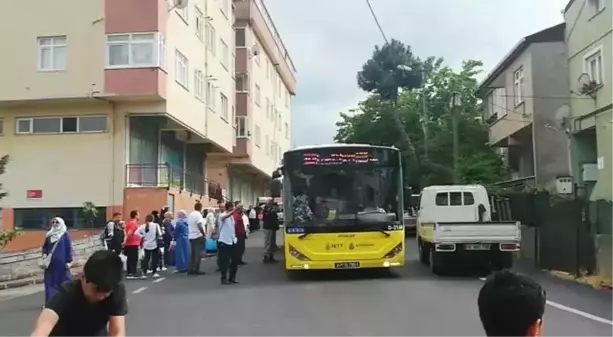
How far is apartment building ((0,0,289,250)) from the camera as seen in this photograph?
31.2 metres

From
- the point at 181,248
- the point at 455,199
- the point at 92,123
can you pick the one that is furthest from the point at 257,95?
the point at 181,248

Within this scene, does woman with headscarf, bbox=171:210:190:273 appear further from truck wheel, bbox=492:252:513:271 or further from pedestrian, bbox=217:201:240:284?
truck wheel, bbox=492:252:513:271

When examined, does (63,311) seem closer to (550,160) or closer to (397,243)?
(397,243)

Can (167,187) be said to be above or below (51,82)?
below

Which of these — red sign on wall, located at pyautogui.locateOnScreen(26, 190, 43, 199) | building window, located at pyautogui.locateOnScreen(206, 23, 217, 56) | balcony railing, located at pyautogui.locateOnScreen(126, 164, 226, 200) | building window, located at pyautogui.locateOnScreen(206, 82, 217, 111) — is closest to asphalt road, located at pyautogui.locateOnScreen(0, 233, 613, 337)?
balcony railing, located at pyautogui.locateOnScreen(126, 164, 226, 200)

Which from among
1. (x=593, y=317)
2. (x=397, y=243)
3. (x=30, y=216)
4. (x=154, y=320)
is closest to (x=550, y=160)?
(x=397, y=243)

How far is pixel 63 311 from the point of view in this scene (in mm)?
4812

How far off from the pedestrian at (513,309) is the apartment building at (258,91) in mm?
46664

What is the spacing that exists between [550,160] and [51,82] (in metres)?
20.4

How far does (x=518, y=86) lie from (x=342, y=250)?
20823 millimetres

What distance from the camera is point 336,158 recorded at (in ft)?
63.7

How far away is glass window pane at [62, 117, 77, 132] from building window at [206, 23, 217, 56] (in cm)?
974

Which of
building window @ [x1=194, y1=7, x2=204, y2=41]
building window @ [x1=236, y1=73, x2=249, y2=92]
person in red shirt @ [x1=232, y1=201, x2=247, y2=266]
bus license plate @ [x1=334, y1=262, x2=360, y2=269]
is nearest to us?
bus license plate @ [x1=334, y1=262, x2=360, y2=269]

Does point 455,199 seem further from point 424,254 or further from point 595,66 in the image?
point 595,66
